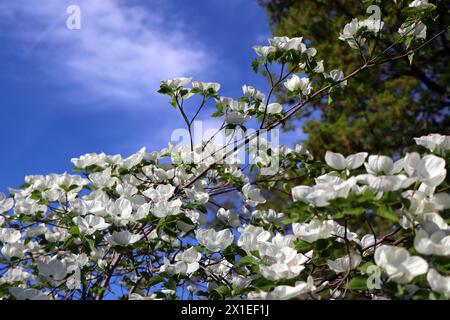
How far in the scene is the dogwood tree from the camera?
105 centimetres

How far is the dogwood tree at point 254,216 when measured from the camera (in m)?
1.05

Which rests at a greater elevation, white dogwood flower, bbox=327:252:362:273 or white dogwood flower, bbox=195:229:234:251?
white dogwood flower, bbox=195:229:234:251

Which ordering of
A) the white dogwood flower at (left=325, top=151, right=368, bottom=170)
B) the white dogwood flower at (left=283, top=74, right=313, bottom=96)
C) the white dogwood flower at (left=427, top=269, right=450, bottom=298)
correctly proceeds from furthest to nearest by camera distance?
1. the white dogwood flower at (left=283, top=74, right=313, bottom=96)
2. the white dogwood flower at (left=325, top=151, right=368, bottom=170)
3. the white dogwood flower at (left=427, top=269, right=450, bottom=298)

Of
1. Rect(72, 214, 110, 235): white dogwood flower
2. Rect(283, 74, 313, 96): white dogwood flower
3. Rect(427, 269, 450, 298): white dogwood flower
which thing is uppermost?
Rect(283, 74, 313, 96): white dogwood flower

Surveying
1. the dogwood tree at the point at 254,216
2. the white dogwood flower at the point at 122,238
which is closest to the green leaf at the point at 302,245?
the dogwood tree at the point at 254,216

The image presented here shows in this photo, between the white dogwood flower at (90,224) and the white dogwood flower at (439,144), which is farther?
the white dogwood flower at (90,224)

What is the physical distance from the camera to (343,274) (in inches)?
49.6

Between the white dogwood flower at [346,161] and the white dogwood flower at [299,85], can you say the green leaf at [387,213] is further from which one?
the white dogwood flower at [299,85]

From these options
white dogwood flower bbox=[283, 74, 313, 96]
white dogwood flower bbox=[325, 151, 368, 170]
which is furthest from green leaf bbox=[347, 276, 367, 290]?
white dogwood flower bbox=[283, 74, 313, 96]

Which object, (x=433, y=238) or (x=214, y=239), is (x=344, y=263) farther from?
(x=214, y=239)

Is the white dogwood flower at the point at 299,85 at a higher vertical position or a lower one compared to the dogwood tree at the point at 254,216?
higher

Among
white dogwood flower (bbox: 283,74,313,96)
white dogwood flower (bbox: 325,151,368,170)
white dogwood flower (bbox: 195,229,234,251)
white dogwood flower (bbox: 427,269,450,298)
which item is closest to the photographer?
white dogwood flower (bbox: 427,269,450,298)

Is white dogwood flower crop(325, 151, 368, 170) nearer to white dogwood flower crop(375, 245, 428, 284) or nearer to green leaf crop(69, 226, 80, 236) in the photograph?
white dogwood flower crop(375, 245, 428, 284)

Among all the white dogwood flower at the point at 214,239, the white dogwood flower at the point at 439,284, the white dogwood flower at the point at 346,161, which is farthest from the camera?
the white dogwood flower at the point at 214,239
